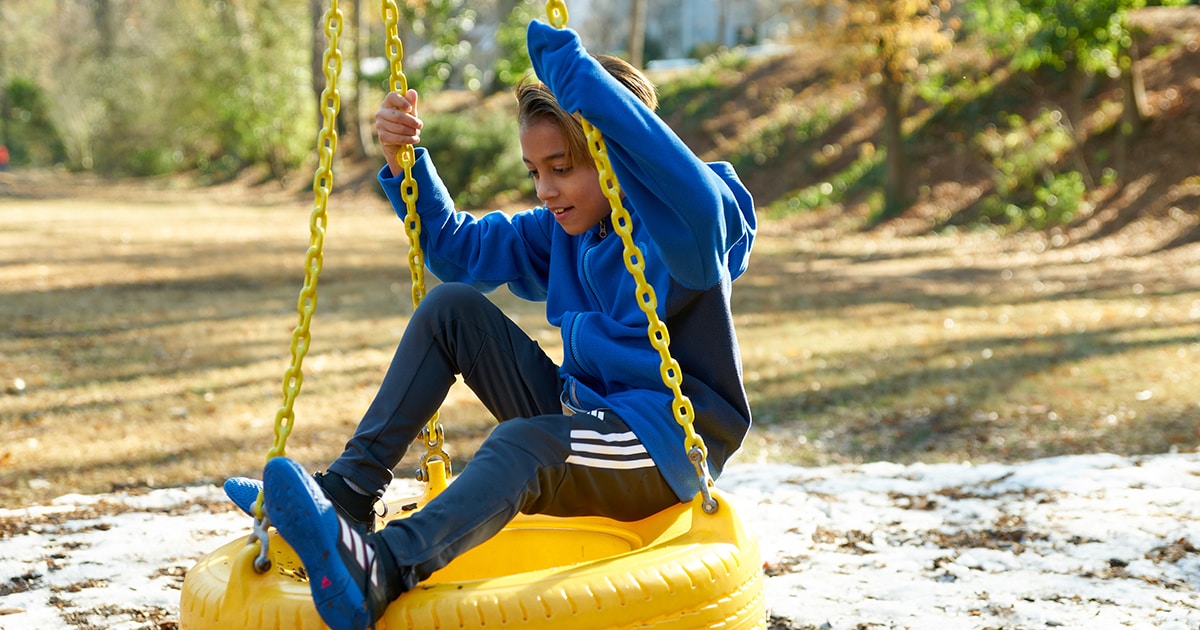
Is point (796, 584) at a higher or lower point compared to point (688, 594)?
lower

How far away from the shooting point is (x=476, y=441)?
5.67m

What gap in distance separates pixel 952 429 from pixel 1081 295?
4.39m

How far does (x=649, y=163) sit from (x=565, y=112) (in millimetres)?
334

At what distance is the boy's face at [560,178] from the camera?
261 centimetres

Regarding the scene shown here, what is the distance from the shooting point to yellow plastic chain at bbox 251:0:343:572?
2.08m

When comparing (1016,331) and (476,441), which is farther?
(1016,331)

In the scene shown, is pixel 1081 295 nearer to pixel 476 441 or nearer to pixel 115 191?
pixel 476 441

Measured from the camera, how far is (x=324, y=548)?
1934 millimetres

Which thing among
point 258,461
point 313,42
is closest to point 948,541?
point 258,461

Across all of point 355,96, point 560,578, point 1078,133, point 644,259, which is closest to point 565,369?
point 644,259

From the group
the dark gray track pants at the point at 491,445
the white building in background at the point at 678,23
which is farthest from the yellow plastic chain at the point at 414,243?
the white building in background at the point at 678,23

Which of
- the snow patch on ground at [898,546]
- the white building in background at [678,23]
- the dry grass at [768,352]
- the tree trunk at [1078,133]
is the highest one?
the white building in background at [678,23]

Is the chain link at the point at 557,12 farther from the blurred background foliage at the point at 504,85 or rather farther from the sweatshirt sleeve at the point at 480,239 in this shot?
the blurred background foliage at the point at 504,85

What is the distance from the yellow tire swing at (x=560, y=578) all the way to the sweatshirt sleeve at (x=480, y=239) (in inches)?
22.0
